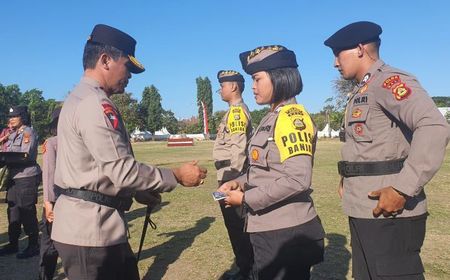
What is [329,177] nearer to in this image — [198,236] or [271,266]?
[198,236]

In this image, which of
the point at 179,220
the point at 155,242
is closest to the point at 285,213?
the point at 155,242

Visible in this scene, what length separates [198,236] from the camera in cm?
697

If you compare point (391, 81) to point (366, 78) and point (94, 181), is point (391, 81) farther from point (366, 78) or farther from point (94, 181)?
point (94, 181)

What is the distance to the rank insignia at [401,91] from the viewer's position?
2.49m

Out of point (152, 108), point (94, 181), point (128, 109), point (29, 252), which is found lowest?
point (29, 252)

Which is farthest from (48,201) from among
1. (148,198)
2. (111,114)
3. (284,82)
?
(284,82)

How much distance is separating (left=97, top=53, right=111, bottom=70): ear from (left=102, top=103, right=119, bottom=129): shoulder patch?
351 millimetres

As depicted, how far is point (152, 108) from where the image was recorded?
98188 millimetres

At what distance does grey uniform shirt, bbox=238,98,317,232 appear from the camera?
265 centimetres

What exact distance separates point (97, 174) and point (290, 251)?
4.60ft

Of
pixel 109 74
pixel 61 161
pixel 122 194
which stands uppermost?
pixel 109 74

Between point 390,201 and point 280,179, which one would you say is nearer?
point 390,201

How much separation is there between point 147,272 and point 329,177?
398 inches

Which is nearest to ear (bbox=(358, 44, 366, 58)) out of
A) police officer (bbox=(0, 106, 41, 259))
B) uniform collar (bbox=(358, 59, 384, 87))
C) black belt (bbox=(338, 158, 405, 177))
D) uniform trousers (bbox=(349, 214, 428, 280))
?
uniform collar (bbox=(358, 59, 384, 87))
